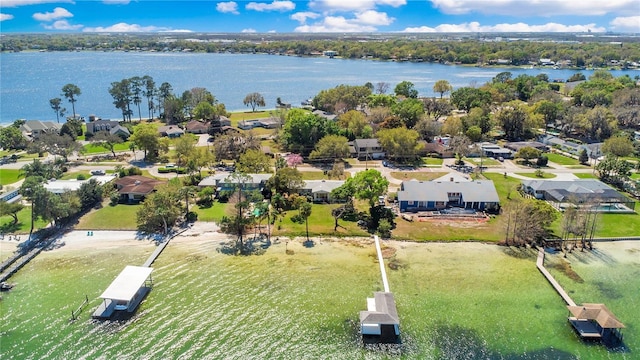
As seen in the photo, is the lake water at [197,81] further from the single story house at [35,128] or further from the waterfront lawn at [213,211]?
the waterfront lawn at [213,211]

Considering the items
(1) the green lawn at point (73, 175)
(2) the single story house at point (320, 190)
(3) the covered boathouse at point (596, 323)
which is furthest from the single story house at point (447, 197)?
(1) the green lawn at point (73, 175)

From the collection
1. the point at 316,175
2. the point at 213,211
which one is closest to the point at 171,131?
the point at 316,175

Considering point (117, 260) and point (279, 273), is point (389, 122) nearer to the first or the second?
point (279, 273)

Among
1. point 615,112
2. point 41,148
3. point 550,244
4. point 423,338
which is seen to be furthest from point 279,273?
point 615,112

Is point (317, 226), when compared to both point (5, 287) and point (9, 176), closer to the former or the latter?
point (5, 287)

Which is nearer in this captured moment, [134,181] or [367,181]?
[367,181]

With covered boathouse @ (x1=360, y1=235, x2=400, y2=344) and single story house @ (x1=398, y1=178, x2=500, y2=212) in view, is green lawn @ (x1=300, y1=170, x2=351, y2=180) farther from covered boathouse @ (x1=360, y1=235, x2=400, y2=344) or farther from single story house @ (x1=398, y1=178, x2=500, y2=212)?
covered boathouse @ (x1=360, y1=235, x2=400, y2=344)
